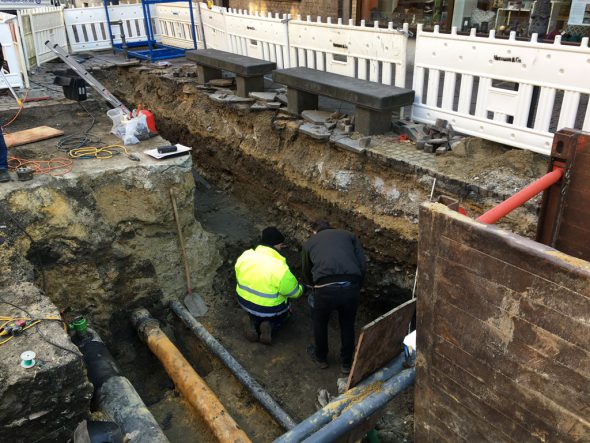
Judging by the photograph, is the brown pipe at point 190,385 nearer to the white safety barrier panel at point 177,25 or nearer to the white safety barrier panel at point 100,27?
the white safety barrier panel at point 177,25

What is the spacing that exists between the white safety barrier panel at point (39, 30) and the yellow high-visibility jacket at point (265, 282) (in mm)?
6472

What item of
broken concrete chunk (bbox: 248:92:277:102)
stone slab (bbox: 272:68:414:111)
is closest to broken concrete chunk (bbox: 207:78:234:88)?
broken concrete chunk (bbox: 248:92:277:102)

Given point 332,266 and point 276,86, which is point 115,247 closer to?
point 332,266

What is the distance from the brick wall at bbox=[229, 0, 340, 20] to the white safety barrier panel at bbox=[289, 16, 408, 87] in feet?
14.6

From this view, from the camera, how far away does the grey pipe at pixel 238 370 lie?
4273mm

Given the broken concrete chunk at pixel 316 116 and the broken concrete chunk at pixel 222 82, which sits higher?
the broken concrete chunk at pixel 222 82

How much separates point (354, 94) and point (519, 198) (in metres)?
3.39

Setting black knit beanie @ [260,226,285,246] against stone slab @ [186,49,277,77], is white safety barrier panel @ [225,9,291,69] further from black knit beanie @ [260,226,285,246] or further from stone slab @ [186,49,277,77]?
black knit beanie @ [260,226,285,246]

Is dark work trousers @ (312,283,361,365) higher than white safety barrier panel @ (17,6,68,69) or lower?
lower

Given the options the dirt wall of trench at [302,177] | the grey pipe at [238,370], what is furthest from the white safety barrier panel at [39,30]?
the grey pipe at [238,370]

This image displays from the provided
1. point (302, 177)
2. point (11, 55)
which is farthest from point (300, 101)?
point (11, 55)

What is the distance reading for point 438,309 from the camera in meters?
2.37

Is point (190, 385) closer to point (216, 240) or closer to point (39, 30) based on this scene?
point (216, 240)

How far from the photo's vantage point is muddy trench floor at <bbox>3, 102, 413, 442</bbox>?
15.0ft
